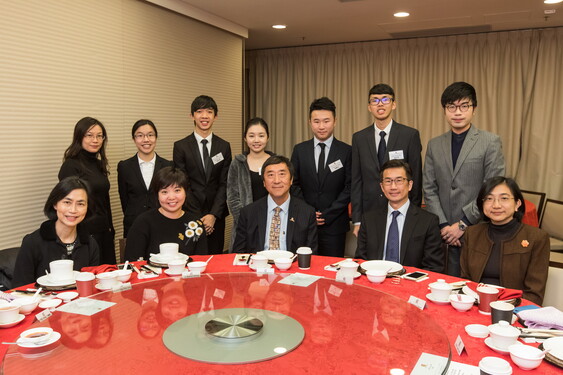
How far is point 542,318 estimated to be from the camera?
5.16ft

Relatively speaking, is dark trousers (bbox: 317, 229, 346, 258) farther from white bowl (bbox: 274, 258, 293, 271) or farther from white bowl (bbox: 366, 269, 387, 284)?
white bowl (bbox: 366, 269, 387, 284)

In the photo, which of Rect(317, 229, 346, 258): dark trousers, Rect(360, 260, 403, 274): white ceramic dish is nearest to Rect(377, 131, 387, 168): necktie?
Rect(317, 229, 346, 258): dark trousers

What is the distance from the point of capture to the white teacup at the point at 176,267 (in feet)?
6.95

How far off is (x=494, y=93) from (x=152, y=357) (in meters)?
6.07

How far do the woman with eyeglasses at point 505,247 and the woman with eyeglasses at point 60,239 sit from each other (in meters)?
2.02

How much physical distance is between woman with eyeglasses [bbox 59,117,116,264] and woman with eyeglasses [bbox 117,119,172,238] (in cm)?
17

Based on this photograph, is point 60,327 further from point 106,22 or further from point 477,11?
point 477,11

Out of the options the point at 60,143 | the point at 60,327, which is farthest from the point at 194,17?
the point at 60,327

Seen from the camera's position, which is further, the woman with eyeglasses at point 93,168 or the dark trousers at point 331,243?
the dark trousers at point 331,243

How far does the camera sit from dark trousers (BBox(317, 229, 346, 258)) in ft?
11.4

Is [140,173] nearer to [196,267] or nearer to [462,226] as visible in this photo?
[196,267]

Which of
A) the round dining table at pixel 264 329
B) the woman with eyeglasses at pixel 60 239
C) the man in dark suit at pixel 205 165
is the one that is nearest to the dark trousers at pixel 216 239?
the man in dark suit at pixel 205 165

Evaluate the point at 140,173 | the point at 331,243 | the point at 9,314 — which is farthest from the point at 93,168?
the point at 9,314

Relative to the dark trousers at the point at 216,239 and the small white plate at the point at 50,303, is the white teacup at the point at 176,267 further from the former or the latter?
the dark trousers at the point at 216,239
